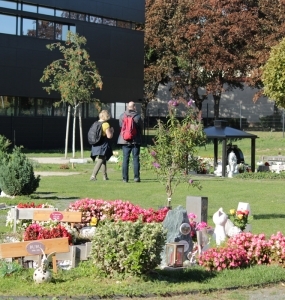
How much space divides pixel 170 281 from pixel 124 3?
44178 mm

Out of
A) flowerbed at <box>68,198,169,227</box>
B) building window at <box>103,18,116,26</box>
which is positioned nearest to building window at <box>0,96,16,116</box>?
building window at <box>103,18,116,26</box>

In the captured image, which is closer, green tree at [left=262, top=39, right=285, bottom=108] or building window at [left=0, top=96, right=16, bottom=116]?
green tree at [left=262, top=39, right=285, bottom=108]

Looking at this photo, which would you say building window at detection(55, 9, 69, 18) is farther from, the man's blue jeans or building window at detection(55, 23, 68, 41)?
the man's blue jeans

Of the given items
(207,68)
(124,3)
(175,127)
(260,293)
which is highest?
(124,3)

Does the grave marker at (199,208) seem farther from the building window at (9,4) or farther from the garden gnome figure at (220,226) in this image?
the building window at (9,4)

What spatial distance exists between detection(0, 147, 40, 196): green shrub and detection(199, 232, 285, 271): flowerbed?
7.77 m

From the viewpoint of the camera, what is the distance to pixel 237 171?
2772 cm

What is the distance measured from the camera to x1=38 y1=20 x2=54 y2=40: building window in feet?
157

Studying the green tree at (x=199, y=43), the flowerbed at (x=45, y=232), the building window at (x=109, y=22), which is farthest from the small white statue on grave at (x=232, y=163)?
the green tree at (x=199, y=43)

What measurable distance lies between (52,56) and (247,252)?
3901cm

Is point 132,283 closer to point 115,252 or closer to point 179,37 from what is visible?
point 115,252

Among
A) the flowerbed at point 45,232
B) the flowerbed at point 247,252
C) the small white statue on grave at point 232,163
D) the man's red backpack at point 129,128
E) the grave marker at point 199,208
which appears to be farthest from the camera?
the small white statue on grave at point 232,163

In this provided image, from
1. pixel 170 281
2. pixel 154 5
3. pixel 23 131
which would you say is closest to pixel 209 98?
pixel 154 5

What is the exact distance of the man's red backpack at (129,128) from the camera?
2198 centimetres
